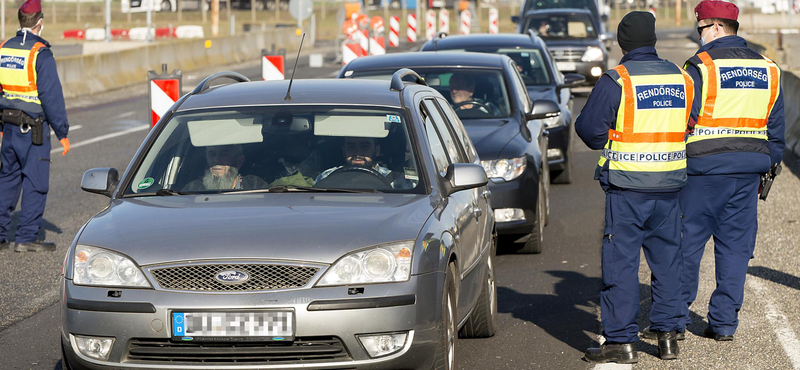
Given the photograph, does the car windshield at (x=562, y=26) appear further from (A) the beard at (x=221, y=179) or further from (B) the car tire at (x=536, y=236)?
(A) the beard at (x=221, y=179)

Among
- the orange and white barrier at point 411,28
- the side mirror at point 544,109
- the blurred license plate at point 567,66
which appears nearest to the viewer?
the side mirror at point 544,109

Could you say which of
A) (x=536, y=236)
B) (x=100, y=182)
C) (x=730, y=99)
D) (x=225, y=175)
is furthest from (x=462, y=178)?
(x=536, y=236)

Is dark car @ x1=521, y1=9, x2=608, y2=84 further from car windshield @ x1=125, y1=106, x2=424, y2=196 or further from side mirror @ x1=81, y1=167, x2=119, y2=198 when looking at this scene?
side mirror @ x1=81, y1=167, x2=119, y2=198

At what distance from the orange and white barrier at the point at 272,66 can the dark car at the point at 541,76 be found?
2118 mm

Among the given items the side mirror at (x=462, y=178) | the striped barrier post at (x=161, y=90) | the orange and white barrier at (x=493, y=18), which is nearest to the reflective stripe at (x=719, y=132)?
the side mirror at (x=462, y=178)

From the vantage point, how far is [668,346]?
662 centimetres

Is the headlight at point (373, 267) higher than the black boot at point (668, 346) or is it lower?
higher

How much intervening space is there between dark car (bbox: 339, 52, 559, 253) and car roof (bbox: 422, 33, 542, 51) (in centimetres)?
248

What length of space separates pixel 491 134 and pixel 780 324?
11.2 feet

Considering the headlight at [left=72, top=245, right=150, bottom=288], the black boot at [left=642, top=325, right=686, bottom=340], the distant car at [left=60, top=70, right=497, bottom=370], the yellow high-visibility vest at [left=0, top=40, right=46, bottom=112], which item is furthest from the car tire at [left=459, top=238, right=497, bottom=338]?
the yellow high-visibility vest at [left=0, top=40, right=46, bottom=112]

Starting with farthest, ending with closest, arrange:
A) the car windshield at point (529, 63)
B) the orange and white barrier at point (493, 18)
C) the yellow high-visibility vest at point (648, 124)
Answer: the orange and white barrier at point (493, 18)
the car windshield at point (529, 63)
the yellow high-visibility vest at point (648, 124)

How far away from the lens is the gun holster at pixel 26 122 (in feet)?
33.3

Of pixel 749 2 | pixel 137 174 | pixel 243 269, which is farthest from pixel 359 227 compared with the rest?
pixel 749 2

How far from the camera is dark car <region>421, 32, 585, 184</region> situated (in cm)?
1366
